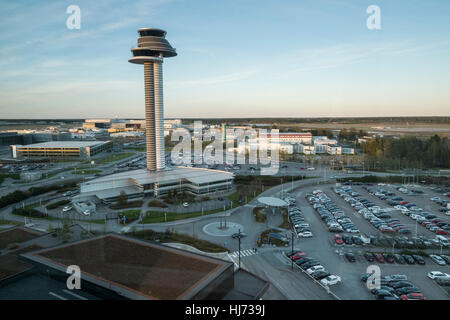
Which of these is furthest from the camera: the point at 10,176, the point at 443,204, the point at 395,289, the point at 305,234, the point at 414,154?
the point at 414,154

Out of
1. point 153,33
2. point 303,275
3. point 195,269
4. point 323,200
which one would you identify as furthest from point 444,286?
point 153,33

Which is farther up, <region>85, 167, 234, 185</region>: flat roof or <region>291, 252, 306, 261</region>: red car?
<region>85, 167, 234, 185</region>: flat roof

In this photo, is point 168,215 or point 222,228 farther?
point 168,215

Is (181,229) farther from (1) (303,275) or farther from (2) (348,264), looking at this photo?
(2) (348,264)

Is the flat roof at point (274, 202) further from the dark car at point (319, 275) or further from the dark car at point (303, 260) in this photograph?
the dark car at point (319, 275)

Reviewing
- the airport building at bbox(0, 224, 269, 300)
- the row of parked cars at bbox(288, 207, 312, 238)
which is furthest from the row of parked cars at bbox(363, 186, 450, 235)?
the airport building at bbox(0, 224, 269, 300)

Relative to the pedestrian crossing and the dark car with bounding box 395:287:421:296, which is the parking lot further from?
the pedestrian crossing

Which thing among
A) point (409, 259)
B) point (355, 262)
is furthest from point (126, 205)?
point (409, 259)

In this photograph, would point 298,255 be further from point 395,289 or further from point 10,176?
point 10,176
